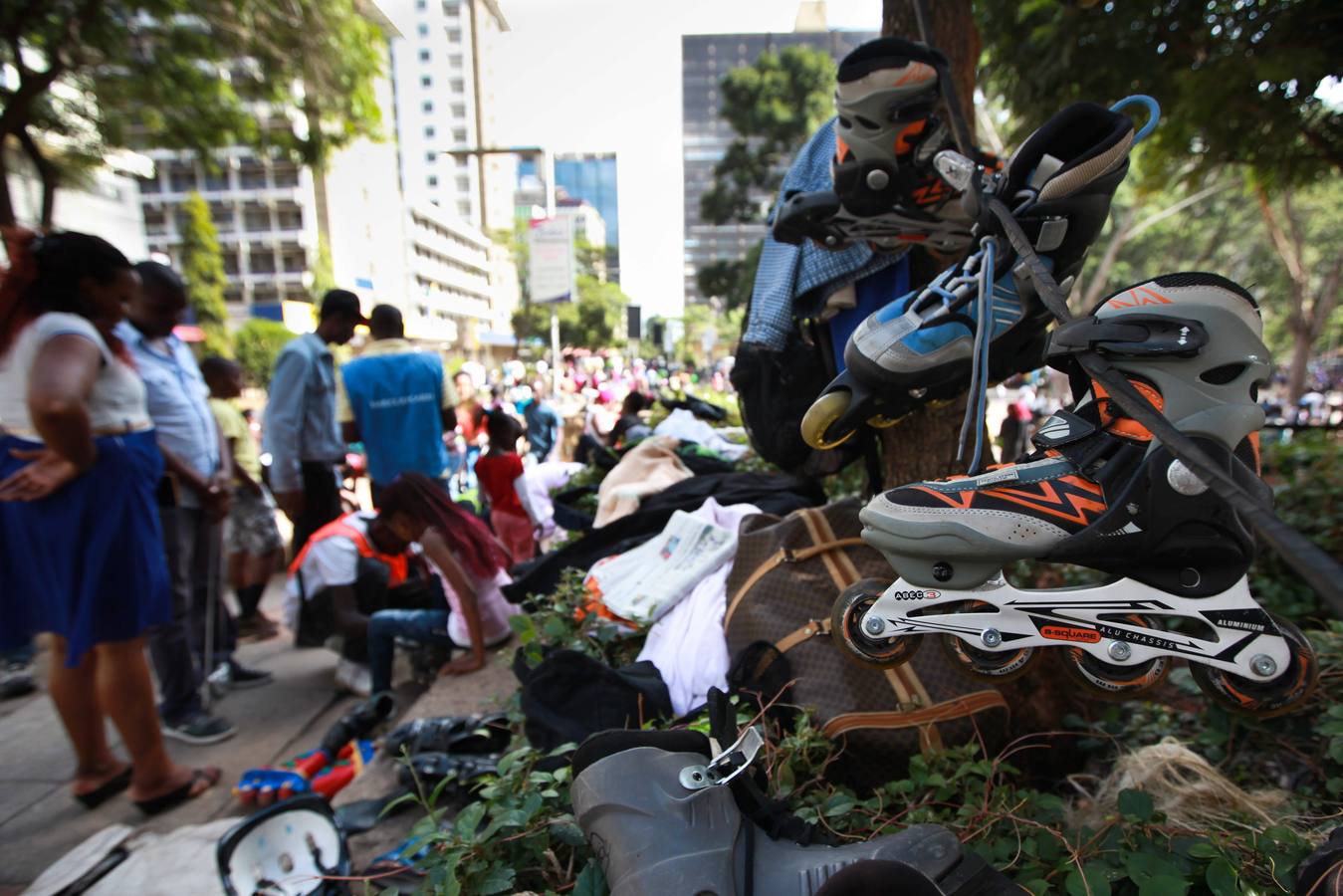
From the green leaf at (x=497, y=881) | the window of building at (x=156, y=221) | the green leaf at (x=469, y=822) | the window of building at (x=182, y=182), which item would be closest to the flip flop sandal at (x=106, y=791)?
the green leaf at (x=469, y=822)

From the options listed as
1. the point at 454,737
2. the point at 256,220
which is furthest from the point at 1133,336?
the point at 256,220

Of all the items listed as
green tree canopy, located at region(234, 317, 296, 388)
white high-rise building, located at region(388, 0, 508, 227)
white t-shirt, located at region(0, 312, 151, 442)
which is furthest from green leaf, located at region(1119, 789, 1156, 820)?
white high-rise building, located at region(388, 0, 508, 227)

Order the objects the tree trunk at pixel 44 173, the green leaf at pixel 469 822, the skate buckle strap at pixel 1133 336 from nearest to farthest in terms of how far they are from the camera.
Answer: the skate buckle strap at pixel 1133 336
the green leaf at pixel 469 822
the tree trunk at pixel 44 173

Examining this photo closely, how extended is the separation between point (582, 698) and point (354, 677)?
7.04ft

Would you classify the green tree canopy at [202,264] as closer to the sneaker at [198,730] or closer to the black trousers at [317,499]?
the black trousers at [317,499]

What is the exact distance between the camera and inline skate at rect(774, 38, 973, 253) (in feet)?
4.03

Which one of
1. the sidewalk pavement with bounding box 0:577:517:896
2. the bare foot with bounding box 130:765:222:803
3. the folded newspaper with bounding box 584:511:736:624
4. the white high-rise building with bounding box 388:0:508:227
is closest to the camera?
the folded newspaper with bounding box 584:511:736:624

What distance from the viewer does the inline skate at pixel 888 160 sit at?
Answer: 1.23m

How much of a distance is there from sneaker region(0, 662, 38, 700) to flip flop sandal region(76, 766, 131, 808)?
1.44 meters

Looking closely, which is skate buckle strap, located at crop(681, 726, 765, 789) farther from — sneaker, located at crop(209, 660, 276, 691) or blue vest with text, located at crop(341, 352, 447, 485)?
sneaker, located at crop(209, 660, 276, 691)

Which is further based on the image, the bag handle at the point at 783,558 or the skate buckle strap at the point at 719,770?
the bag handle at the point at 783,558

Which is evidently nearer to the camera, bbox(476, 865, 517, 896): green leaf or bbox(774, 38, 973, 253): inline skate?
bbox(476, 865, 517, 896): green leaf

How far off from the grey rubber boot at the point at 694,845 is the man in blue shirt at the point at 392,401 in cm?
307

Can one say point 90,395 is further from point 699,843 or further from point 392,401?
point 699,843
